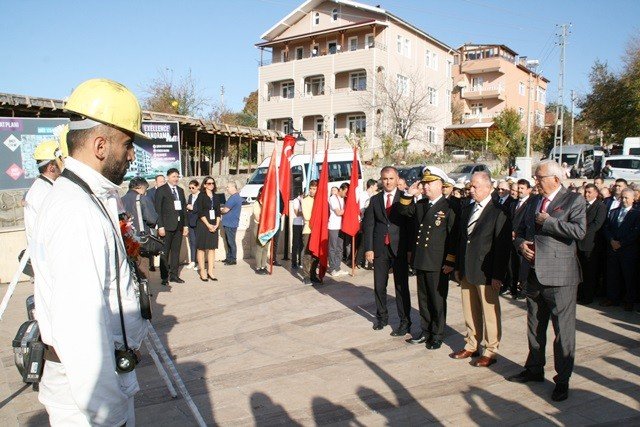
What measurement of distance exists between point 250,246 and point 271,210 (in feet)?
9.65

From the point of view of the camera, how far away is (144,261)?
330 inches

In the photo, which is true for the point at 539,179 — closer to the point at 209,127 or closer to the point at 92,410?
the point at 92,410

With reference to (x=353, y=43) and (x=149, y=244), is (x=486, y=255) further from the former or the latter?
(x=353, y=43)

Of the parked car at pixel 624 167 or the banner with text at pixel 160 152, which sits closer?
the banner with text at pixel 160 152

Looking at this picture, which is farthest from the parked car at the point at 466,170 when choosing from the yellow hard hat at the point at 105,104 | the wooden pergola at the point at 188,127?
the yellow hard hat at the point at 105,104

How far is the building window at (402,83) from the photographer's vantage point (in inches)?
1603

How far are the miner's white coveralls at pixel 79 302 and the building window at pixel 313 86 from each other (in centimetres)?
4252

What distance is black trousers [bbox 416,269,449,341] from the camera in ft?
21.1

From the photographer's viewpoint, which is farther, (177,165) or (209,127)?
(209,127)

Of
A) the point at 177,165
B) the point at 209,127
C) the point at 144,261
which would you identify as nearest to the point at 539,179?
the point at 144,261

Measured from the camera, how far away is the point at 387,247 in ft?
24.0

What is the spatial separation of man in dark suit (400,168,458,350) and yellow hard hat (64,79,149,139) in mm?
4782

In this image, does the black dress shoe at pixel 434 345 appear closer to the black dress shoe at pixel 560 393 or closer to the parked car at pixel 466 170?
the black dress shoe at pixel 560 393

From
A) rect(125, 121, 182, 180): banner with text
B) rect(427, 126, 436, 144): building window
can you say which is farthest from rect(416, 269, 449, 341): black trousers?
rect(427, 126, 436, 144): building window
